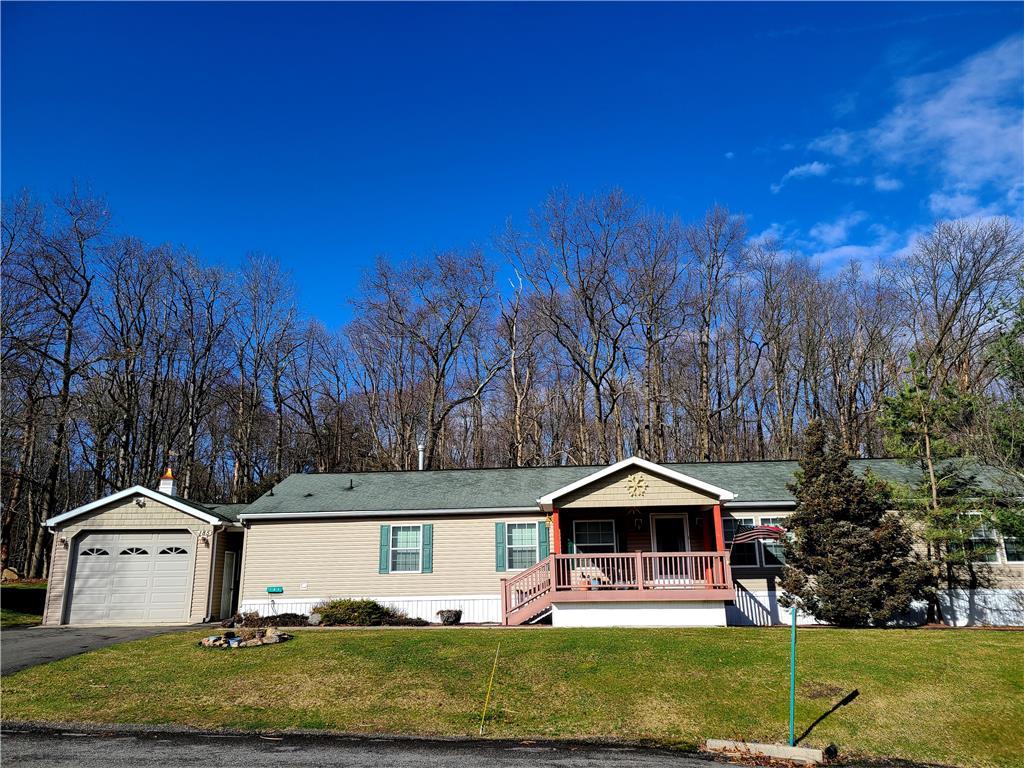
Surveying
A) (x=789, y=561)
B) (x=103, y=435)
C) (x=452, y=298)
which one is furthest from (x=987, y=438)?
(x=103, y=435)

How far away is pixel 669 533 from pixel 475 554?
211 inches

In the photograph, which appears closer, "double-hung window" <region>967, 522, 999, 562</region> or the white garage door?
"double-hung window" <region>967, 522, 999, 562</region>

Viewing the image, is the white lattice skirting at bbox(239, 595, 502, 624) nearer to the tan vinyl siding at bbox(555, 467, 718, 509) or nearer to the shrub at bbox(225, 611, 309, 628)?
the shrub at bbox(225, 611, 309, 628)

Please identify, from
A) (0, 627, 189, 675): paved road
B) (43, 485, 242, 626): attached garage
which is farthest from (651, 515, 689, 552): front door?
(0, 627, 189, 675): paved road

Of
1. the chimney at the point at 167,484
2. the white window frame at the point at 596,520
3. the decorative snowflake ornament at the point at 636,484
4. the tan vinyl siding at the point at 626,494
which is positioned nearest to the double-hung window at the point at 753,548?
the tan vinyl siding at the point at 626,494

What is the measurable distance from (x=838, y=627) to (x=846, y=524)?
2448mm

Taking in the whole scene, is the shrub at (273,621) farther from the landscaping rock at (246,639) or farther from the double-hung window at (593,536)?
the double-hung window at (593,536)

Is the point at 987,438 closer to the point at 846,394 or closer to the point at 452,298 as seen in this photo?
the point at 846,394

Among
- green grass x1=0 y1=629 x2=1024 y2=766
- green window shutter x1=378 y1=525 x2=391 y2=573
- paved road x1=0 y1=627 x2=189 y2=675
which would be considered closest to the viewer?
green grass x1=0 y1=629 x2=1024 y2=766

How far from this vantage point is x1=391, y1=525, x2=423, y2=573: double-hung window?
61.2 ft

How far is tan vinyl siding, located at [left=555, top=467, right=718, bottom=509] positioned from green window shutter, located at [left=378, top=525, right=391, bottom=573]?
503 centimetres

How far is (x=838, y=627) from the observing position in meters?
16.0

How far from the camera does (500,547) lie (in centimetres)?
1853

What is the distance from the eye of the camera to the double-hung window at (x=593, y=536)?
18391 millimetres
